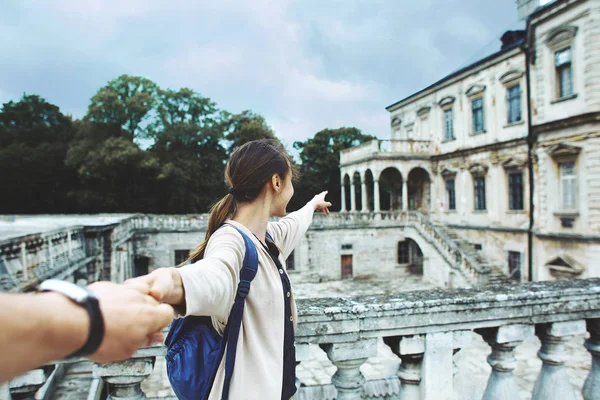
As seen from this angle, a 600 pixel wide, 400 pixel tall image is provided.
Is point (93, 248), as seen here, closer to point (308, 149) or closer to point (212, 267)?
point (212, 267)

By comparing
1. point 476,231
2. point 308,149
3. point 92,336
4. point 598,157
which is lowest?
point 476,231

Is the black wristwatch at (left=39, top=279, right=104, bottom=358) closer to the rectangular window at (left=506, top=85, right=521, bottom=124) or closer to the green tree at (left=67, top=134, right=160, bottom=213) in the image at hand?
the rectangular window at (left=506, top=85, right=521, bottom=124)

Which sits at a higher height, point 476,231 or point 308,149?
point 308,149

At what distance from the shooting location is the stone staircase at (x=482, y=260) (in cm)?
1722

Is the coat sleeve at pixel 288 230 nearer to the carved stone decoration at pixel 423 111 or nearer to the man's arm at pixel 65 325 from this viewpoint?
the man's arm at pixel 65 325

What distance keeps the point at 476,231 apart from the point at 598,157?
752cm

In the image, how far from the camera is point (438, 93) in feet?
79.4

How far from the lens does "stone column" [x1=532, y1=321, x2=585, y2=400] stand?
100 inches

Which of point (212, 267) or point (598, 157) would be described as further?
point (598, 157)

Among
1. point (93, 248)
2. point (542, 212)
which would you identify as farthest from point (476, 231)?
point (93, 248)

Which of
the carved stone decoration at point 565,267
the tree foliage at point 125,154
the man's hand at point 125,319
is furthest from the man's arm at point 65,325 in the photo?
the tree foliage at point 125,154

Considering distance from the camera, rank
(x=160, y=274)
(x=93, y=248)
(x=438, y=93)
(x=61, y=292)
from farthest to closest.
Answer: (x=438, y=93) < (x=93, y=248) < (x=160, y=274) < (x=61, y=292)

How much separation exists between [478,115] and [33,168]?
110 ft

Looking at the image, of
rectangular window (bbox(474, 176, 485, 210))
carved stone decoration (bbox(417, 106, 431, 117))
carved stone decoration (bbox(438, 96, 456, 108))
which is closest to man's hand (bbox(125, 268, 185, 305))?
rectangular window (bbox(474, 176, 485, 210))
